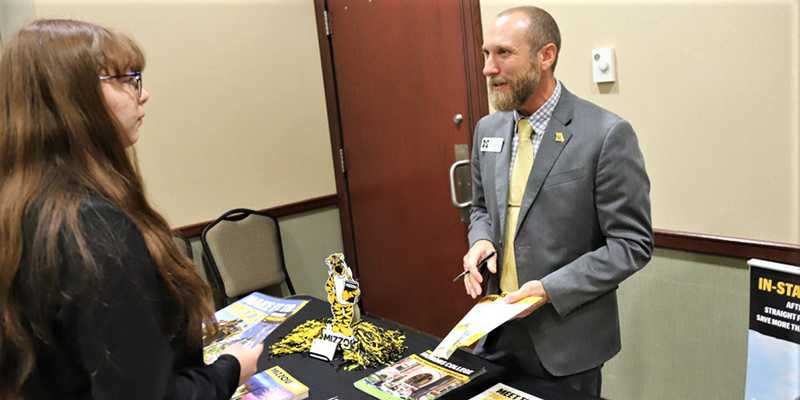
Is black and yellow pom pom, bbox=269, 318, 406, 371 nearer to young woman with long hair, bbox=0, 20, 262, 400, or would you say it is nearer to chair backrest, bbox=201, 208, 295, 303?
young woman with long hair, bbox=0, 20, 262, 400

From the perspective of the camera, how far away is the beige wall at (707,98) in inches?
74.3

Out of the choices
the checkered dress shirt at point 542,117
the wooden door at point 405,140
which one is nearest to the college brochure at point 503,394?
the checkered dress shirt at point 542,117

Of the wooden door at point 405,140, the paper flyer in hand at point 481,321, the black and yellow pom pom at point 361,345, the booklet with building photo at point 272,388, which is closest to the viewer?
the paper flyer in hand at point 481,321

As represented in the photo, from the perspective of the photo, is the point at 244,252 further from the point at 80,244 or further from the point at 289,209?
the point at 80,244

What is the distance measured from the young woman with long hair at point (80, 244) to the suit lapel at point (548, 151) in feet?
3.10

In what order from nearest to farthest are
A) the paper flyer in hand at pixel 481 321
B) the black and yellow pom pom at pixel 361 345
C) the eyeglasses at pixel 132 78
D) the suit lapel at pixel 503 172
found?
the eyeglasses at pixel 132 78
the paper flyer in hand at pixel 481 321
the black and yellow pom pom at pixel 361 345
the suit lapel at pixel 503 172

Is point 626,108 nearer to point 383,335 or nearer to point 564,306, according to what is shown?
point 564,306

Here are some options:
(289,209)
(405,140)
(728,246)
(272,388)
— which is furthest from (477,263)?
(289,209)

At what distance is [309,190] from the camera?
3736 millimetres

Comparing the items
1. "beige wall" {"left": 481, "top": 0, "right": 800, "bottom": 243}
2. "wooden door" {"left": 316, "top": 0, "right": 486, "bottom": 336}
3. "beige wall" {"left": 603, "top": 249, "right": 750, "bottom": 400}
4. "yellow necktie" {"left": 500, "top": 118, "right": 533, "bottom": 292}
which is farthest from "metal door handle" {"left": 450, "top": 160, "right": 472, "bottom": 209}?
"yellow necktie" {"left": 500, "top": 118, "right": 533, "bottom": 292}

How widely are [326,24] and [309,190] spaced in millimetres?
1037

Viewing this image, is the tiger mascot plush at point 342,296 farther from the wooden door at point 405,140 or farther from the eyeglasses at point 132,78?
the wooden door at point 405,140

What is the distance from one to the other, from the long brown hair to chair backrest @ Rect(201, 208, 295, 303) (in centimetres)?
229

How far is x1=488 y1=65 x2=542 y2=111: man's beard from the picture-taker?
1.63m
